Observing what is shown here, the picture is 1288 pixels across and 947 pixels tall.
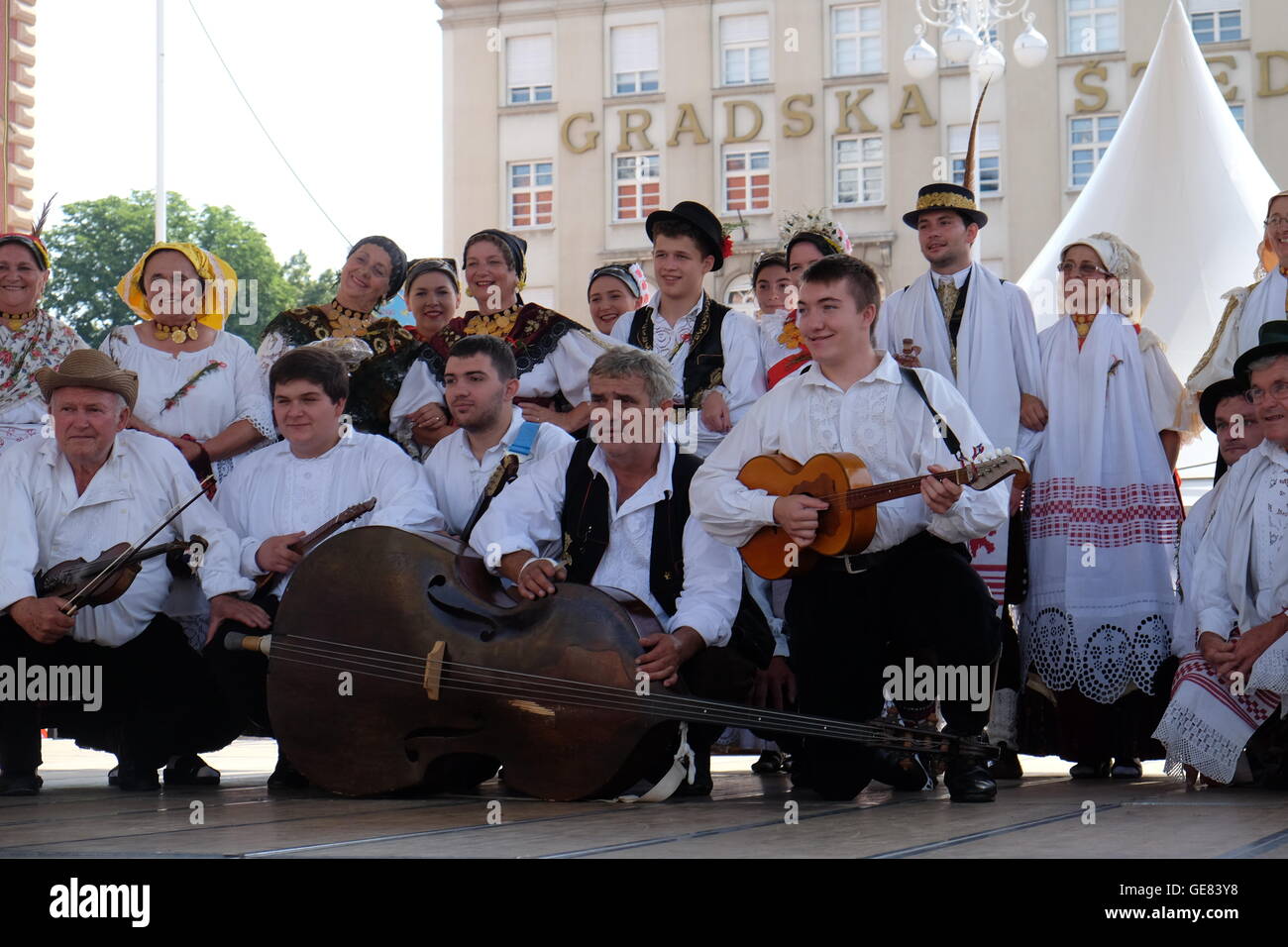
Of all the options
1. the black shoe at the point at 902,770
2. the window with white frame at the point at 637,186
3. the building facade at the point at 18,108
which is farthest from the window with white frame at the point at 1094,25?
the black shoe at the point at 902,770

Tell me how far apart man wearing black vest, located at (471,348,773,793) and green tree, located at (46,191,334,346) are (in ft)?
130

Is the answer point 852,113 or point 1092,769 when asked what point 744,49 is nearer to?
point 852,113

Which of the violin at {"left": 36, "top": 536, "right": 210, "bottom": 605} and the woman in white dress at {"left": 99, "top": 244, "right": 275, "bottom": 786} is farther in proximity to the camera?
the woman in white dress at {"left": 99, "top": 244, "right": 275, "bottom": 786}

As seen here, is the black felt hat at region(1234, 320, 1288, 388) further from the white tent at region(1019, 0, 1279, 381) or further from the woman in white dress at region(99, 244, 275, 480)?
the white tent at region(1019, 0, 1279, 381)

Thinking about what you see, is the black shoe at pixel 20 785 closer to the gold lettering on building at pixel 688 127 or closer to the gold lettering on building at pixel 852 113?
the gold lettering on building at pixel 852 113

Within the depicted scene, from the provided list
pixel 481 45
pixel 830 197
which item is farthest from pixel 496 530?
pixel 481 45

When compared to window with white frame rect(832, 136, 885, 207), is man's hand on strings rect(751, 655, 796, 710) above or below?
below

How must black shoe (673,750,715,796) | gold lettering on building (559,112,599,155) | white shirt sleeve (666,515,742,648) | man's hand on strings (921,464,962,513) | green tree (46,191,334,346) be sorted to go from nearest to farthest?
man's hand on strings (921,464,962,513) → white shirt sleeve (666,515,742,648) → black shoe (673,750,715,796) → gold lettering on building (559,112,599,155) → green tree (46,191,334,346)

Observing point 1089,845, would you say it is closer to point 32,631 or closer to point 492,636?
point 492,636

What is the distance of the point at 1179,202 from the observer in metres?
12.0

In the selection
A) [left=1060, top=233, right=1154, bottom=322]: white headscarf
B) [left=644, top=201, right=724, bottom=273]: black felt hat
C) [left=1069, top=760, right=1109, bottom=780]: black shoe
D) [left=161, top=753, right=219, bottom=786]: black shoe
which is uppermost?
[left=644, top=201, right=724, bottom=273]: black felt hat

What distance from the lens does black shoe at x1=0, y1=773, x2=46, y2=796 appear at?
5551 mm

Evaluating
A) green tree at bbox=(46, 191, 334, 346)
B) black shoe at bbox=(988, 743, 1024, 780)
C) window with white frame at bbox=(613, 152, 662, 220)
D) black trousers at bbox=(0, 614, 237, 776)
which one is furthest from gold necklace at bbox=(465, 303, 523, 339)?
green tree at bbox=(46, 191, 334, 346)

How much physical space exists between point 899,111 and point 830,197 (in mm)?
1920
